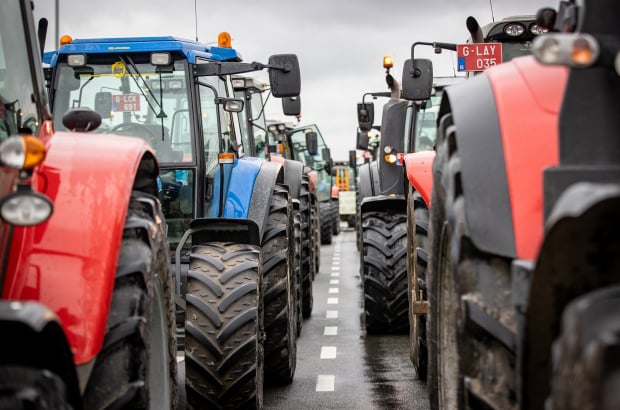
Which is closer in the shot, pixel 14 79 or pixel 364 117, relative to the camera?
pixel 14 79

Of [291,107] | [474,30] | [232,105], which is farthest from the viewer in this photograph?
[291,107]

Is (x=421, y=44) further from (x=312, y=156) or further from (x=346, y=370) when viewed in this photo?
(x=312, y=156)

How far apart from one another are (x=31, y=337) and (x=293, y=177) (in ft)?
26.8

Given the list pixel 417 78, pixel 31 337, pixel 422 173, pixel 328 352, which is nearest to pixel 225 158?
pixel 422 173

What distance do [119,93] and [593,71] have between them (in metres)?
4.65

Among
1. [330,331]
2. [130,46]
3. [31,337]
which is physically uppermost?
[130,46]

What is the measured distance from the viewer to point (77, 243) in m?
3.22

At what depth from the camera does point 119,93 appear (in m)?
6.77

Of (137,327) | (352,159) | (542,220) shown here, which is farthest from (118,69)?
(352,159)

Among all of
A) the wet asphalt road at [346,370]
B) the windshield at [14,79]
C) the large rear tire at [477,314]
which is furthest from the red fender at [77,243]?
the wet asphalt road at [346,370]

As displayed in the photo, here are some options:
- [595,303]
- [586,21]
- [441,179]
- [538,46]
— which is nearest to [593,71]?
[586,21]

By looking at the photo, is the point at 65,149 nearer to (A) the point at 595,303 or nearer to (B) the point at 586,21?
(B) the point at 586,21

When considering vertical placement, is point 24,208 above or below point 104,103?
below

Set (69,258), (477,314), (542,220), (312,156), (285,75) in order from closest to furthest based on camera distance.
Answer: (542,220) → (477,314) → (69,258) → (285,75) → (312,156)
